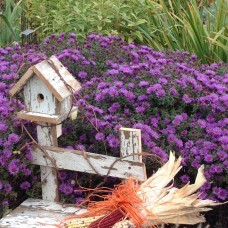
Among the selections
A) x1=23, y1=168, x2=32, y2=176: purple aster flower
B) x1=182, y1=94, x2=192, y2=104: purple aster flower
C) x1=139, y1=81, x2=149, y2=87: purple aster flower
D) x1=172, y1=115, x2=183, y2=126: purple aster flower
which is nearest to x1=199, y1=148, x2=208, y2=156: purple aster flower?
x1=172, y1=115, x2=183, y2=126: purple aster flower

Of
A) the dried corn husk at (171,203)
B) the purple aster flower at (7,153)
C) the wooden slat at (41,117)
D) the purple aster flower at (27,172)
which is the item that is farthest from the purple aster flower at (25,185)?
the dried corn husk at (171,203)

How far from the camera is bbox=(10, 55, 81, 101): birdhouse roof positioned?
291 centimetres

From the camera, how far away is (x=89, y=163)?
301cm

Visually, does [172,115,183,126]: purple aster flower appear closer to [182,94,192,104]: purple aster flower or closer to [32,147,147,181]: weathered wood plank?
[182,94,192,104]: purple aster flower

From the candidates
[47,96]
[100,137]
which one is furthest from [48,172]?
[47,96]

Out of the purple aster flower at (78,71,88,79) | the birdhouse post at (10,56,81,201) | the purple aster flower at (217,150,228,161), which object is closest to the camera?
the birdhouse post at (10,56,81,201)

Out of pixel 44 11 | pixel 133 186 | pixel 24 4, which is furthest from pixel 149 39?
pixel 133 186

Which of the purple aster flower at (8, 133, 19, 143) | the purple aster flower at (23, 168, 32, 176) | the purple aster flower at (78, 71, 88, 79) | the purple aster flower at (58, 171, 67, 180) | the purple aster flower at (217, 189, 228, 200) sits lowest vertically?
the purple aster flower at (217, 189, 228, 200)

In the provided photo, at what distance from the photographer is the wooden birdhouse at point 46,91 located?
2927mm

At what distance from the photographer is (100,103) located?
354 centimetres

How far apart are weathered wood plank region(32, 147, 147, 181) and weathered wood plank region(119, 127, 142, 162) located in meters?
0.03

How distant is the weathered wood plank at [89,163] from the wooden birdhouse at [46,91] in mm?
197

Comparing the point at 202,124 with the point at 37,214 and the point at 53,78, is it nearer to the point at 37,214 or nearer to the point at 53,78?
the point at 53,78

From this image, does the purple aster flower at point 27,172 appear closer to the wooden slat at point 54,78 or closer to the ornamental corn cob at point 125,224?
the wooden slat at point 54,78
